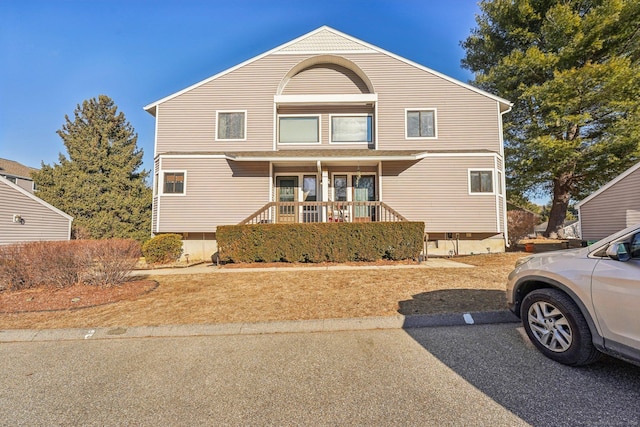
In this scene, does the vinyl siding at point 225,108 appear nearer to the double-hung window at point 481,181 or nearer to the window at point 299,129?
the window at point 299,129

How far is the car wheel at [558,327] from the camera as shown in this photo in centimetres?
278

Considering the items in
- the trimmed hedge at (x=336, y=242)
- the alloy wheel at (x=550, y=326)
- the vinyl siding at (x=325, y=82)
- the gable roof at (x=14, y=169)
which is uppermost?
the vinyl siding at (x=325, y=82)

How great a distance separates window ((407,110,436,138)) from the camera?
42.3 ft

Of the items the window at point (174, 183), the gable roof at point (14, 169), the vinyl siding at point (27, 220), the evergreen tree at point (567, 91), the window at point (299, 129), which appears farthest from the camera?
the gable roof at point (14, 169)

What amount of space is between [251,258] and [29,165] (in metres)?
35.2

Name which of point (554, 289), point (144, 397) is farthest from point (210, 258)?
point (554, 289)

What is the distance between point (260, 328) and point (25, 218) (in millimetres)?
18169

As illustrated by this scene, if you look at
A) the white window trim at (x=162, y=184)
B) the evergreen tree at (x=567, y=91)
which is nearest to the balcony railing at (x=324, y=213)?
the white window trim at (x=162, y=184)

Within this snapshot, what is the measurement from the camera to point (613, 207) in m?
12.2

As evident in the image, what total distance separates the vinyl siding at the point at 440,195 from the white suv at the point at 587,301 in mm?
9149

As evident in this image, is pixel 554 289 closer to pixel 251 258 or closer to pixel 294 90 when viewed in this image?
pixel 251 258

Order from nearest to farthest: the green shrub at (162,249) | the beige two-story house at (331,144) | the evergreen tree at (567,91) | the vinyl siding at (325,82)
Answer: the green shrub at (162,249)
the beige two-story house at (331,144)
the vinyl siding at (325,82)
the evergreen tree at (567,91)

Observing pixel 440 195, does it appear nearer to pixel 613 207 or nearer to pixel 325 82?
pixel 613 207

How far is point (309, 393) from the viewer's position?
2.56 m
